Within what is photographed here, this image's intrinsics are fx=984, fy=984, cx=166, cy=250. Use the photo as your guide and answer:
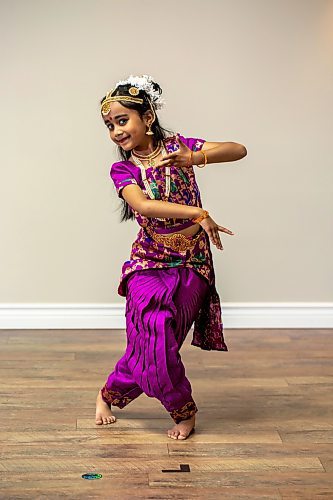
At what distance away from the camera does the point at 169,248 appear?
3.21 meters

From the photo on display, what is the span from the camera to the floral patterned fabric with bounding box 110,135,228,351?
10.4 ft

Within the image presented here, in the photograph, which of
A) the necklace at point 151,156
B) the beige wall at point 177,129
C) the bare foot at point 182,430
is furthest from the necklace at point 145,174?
the beige wall at point 177,129

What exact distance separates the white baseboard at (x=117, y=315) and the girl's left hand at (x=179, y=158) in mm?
1839

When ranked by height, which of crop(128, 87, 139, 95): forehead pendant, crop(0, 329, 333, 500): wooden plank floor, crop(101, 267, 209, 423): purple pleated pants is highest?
crop(128, 87, 139, 95): forehead pendant

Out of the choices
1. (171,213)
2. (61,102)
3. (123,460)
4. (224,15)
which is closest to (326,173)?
(224,15)

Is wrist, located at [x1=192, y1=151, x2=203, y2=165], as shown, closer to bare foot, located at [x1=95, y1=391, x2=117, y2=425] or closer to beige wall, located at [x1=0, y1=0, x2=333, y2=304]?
bare foot, located at [x1=95, y1=391, x2=117, y2=425]

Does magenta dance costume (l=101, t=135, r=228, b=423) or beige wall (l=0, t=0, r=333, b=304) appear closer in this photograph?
magenta dance costume (l=101, t=135, r=228, b=423)

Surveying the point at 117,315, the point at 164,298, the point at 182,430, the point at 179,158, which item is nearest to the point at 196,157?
the point at 179,158

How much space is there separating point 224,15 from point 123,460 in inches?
93.6

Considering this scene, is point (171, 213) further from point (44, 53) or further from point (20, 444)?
point (44, 53)

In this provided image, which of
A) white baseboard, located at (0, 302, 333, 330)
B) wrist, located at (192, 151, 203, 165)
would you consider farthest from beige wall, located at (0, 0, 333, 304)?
wrist, located at (192, 151, 203, 165)

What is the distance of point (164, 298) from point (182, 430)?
43 centimetres

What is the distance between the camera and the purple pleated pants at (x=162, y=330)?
3.10 metres

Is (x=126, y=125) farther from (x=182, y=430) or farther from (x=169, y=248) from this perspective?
(x=182, y=430)
